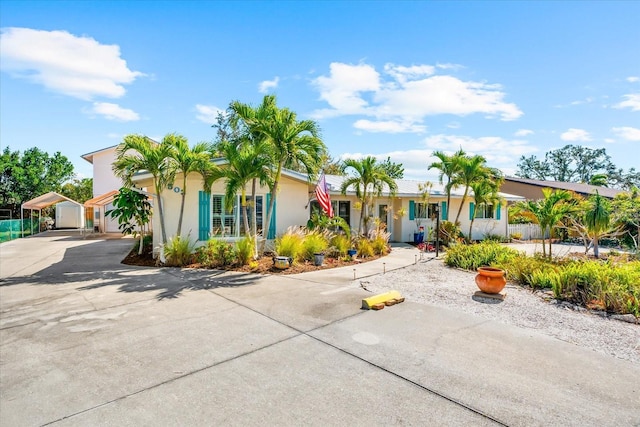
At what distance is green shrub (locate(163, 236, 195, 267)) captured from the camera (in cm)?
1130

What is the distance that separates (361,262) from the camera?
12375 mm

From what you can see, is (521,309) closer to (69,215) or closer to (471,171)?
(471,171)

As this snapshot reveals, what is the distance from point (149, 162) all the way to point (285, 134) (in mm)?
4586

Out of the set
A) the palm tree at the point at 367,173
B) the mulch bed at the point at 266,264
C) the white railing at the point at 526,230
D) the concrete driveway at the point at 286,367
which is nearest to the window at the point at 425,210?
Result: the palm tree at the point at 367,173

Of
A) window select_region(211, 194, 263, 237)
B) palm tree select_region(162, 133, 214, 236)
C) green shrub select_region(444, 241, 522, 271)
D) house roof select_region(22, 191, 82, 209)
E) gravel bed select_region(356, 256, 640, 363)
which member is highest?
palm tree select_region(162, 133, 214, 236)

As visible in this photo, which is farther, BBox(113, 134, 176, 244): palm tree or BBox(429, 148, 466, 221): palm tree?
BBox(429, 148, 466, 221): palm tree

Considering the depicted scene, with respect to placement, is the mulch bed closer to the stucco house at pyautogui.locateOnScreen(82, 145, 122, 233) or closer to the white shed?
the stucco house at pyautogui.locateOnScreen(82, 145, 122, 233)

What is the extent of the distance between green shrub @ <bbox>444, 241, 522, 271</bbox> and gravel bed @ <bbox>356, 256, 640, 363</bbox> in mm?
744

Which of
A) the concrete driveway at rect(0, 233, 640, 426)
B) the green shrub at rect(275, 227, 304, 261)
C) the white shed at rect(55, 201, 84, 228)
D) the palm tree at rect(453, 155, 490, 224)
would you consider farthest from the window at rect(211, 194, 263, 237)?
the white shed at rect(55, 201, 84, 228)

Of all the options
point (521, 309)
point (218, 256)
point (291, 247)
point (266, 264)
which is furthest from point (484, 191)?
point (218, 256)

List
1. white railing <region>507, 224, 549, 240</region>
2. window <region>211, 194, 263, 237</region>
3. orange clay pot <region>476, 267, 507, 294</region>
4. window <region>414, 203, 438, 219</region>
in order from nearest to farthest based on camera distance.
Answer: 1. orange clay pot <region>476, 267, 507, 294</region>
2. window <region>211, 194, 263, 237</region>
3. window <region>414, 203, 438, 219</region>
4. white railing <region>507, 224, 549, 240</region>

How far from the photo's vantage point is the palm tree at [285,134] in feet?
35.1

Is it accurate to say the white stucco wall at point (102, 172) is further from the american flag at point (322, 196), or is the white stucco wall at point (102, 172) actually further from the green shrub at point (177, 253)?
the american flag at point (322, 196)

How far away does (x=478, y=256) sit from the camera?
1117 cm
